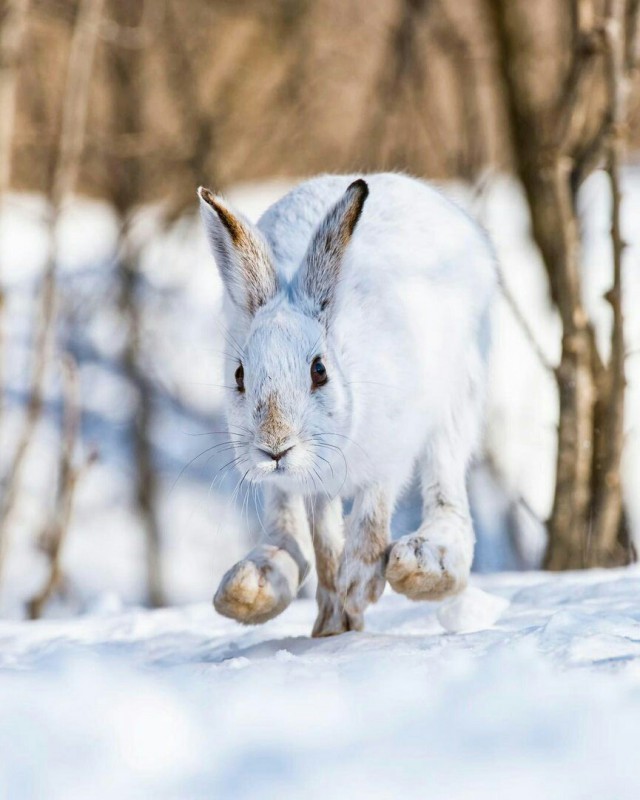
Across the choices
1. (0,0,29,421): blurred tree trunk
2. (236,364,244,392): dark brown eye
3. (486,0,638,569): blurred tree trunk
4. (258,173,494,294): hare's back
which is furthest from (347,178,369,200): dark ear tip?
(0,0,29,421): blurred tree trunk

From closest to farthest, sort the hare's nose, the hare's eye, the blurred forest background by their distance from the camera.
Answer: the hare's nose < the hare's eye < the blurred forest background

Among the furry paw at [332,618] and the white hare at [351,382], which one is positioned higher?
the white hare at [351,382]

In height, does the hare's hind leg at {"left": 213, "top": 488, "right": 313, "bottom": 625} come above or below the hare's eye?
below

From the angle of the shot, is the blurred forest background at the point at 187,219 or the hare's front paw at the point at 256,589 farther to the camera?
the blurred forest background at the point at 187,219

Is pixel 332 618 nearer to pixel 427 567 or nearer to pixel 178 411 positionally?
pixel 427 567

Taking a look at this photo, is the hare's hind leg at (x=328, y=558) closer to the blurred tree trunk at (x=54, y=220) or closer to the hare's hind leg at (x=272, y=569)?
the hare's hind leg at (x=272, y=569)

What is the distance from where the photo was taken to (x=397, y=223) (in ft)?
11.0

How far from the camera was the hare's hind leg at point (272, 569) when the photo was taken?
10.1 feet

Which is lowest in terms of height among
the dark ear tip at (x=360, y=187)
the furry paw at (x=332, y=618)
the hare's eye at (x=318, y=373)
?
the furry paw at (x=332, y=618)

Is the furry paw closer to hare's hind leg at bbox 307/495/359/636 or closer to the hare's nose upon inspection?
hare's hind leg at bbox 307/495/359/636

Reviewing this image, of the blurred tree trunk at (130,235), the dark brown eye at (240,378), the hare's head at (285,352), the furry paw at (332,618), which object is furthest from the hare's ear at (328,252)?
the blurred tree trunk at (130,235)

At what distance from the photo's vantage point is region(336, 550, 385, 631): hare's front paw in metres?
3.10

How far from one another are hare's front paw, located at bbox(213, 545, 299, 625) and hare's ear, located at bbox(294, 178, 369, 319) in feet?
2.15

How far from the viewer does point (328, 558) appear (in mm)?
3383
